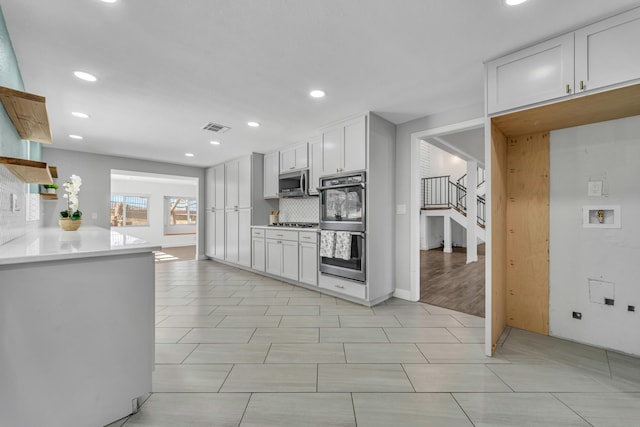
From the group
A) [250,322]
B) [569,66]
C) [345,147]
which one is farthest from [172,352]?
[569,66]

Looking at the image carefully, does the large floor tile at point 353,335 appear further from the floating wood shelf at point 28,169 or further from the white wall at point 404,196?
the floating wood shelf at point 28,169

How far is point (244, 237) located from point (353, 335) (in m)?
3.55

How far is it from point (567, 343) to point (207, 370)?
3007mm

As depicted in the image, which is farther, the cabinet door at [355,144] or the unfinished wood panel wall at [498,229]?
the cabinet door at [355,144]

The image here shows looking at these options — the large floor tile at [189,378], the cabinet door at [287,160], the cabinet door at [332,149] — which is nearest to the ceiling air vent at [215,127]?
the cabinet door at [287,160]

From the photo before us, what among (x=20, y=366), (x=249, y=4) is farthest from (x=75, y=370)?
(x=249, y=4)

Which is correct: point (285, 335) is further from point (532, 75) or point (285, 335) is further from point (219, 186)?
point (219, 186)

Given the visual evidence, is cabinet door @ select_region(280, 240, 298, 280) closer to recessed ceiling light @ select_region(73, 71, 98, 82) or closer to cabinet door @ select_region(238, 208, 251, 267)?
cabinet door @ select_region(238, 208, 251, 267)

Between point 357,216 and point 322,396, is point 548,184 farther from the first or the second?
point 322,396

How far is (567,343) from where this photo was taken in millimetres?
2289

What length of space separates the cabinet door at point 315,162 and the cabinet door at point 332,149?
0.37ft

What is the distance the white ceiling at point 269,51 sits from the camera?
165cm

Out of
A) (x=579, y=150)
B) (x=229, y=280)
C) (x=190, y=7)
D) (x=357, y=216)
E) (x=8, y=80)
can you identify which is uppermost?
(x=190, y=7)

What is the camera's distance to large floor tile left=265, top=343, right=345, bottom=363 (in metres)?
2.04
